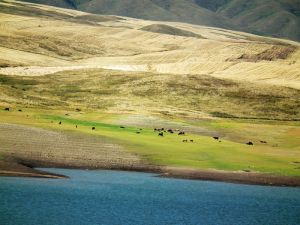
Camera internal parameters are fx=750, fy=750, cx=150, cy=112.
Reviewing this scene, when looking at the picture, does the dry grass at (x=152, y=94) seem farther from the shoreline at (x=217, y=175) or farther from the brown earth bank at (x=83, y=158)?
the shoreline at (x=217, y=175)

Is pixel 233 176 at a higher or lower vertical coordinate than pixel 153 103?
lower

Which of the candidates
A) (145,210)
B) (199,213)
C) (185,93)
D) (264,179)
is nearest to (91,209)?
(145,210)

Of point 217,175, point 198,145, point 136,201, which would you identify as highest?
point 198,145

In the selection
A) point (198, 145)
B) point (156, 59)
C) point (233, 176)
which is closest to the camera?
point (233, 176)

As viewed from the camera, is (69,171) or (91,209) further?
(69,171)

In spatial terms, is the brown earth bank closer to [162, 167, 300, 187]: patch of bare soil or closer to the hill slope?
[162, 167, 300, 187]: patch of bare soil

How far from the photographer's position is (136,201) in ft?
170

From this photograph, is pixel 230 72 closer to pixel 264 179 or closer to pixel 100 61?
pixel 100 61

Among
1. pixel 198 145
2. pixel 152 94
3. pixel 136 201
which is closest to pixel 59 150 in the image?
pixel 136 201

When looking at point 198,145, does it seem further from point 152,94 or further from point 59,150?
point 152,94

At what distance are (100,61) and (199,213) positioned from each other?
129 m

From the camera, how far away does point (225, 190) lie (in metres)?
58.7

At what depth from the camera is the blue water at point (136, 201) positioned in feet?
150

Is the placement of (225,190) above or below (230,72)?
below
